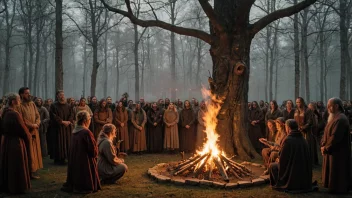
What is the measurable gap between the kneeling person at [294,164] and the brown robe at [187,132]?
6.16 meters

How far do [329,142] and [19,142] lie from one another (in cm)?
675

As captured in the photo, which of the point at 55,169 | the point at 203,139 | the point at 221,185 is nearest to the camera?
the point at 221,185

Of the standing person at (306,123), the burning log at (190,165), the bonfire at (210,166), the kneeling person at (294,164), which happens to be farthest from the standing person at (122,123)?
the kneeling person at (294,164)

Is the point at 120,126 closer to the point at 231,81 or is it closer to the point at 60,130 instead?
the point at 60,130

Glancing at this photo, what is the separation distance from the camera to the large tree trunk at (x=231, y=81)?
32.1 ft

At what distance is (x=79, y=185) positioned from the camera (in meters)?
6.55

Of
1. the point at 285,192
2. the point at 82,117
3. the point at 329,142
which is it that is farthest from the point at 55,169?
the point at 329,142

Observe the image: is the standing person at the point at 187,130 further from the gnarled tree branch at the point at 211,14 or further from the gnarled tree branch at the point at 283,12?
the gnarled tree branch at the point at 283,12

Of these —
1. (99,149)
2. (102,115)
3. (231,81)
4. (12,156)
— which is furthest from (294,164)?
(102,115)

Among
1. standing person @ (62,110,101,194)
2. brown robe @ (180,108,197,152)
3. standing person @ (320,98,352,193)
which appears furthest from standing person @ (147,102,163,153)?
standing person @ (320,98,352,193)

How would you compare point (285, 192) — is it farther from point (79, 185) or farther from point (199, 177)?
point (79, 185)

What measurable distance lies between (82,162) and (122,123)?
5383 mm

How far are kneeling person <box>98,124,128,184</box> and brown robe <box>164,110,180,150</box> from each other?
5077 millimetres

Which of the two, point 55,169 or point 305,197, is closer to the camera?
point 305,197
